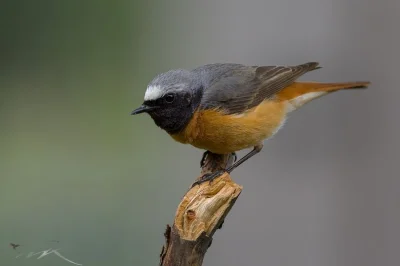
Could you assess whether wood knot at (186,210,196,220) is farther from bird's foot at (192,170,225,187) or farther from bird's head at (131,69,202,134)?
bird's head at (131,69,202,134)

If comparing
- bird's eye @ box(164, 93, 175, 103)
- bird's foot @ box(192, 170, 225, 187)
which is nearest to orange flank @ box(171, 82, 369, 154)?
bird's eye @ box(164, 93, 175, 103)

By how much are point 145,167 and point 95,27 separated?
3.04 ft

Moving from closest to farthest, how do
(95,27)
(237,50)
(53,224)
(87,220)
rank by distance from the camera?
(53,224)
(87,220)
(237,50)
(95,27)

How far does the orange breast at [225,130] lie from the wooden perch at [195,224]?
761 millimetres

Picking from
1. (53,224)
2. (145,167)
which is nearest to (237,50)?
(145,167)

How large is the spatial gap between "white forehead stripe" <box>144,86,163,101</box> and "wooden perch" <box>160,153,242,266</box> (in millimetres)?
656

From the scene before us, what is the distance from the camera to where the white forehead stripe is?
2564 millimetres

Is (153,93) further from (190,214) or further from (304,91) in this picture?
(304,91)

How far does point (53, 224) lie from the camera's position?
228 centimetres

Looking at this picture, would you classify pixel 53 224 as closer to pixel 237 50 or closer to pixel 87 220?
pixel 87 220

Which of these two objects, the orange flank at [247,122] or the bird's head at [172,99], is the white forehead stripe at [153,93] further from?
the orange flank at [247,122]

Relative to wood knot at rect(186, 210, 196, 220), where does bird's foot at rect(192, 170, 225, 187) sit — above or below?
above

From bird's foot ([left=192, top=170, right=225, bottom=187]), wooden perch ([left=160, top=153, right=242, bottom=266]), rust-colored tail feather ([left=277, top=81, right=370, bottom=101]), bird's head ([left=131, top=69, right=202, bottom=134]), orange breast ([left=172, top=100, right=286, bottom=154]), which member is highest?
rust-colored tail feather ([left=277, top=81, right=370, bottom=101])

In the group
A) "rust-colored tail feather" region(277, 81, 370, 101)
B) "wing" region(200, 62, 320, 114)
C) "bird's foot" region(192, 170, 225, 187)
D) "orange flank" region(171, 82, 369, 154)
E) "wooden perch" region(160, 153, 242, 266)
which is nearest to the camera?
"wooden perch" region(160, 153, 242, 266)
